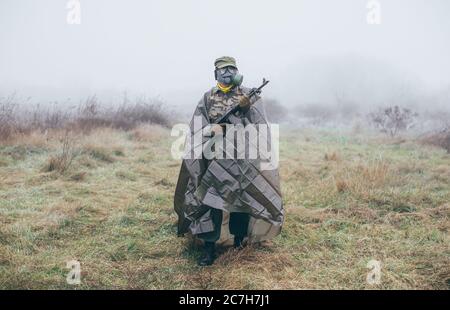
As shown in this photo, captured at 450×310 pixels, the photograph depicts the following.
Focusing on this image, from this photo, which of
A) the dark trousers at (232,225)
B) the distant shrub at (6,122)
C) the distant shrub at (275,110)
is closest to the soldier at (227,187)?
the dark trousers at (232,225)

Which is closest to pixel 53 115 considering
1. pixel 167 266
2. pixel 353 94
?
pixel 167 266

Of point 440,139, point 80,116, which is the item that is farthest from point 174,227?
point 440,139

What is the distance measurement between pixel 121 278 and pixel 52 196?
9.33ft

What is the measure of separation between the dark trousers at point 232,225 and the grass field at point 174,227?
215 millimetres

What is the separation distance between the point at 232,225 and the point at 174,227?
106cm

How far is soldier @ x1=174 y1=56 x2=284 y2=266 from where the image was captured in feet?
13.2

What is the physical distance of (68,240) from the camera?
486 centimetres

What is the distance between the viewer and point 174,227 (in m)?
5.24

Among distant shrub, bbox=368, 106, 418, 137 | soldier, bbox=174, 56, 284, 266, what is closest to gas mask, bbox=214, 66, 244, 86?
soldier, bbox=174, 56, 284, 266

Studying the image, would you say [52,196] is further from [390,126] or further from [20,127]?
[390,126]

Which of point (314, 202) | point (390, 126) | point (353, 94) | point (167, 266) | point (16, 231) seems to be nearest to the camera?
point (167, 266)

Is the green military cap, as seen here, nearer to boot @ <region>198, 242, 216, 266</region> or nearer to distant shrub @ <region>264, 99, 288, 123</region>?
boot @ <region>198, 242, 216, 266</region>

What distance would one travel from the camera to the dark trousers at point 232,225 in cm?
412

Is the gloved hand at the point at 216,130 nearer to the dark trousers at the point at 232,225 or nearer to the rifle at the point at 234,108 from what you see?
the rifle at the point at 234,108
